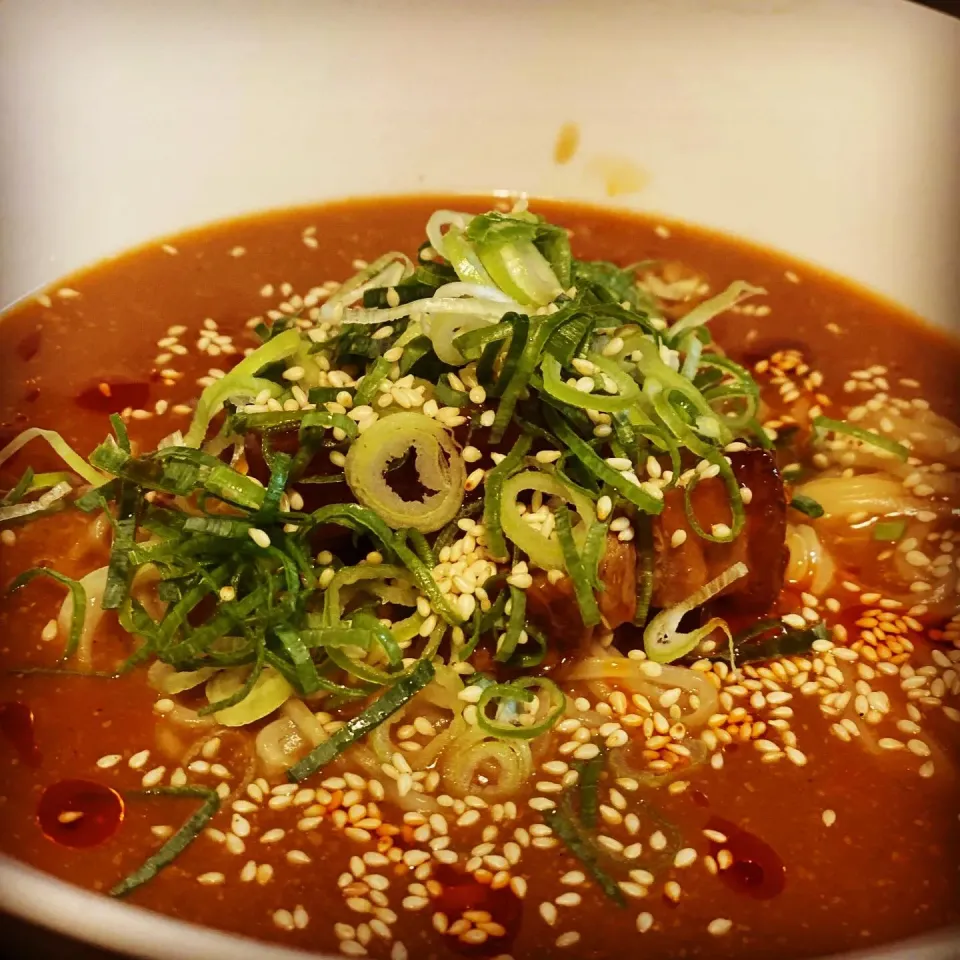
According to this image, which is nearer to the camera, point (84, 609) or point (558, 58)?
point (84, 609)

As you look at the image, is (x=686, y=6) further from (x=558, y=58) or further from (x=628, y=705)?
(x=628, y=705)

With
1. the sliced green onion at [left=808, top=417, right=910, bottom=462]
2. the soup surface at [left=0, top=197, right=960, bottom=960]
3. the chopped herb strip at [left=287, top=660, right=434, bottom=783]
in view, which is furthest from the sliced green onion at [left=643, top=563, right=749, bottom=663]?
the sliced green onion at [left=808, top=417, right=910, bottom=462]

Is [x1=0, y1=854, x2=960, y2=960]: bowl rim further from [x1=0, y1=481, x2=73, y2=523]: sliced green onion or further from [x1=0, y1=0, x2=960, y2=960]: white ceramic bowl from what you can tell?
[x1=0, y1=0, x2=960, y2=960]: white ceramic bowl

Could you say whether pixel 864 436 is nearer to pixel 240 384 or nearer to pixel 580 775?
pixel 580 775

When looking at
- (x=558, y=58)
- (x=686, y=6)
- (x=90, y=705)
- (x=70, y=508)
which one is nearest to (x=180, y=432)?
(x=70, y=508)

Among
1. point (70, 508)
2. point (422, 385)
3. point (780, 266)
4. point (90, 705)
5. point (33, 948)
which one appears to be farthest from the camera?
point (780, 266)

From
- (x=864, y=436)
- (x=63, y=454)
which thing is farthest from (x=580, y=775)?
(x=63, y=454)

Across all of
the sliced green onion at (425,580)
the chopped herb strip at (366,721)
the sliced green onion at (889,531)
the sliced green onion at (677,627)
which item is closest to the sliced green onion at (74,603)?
the chopped herb strip at (366,721)

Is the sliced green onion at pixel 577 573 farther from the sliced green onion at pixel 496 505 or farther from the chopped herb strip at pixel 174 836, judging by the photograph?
the chopped herb strip at pixel 174 836
